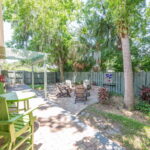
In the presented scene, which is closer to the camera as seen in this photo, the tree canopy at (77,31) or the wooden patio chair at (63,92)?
the wooden patio chair at (63,92)

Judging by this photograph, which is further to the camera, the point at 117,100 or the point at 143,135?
the point at 117,100

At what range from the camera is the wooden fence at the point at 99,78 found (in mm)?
7078

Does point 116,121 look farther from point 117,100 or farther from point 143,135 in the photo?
point 117,100

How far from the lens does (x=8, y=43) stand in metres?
14.4

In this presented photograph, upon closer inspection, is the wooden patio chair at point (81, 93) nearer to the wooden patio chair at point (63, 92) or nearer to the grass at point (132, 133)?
the wooden patio chair at point (63, 92)

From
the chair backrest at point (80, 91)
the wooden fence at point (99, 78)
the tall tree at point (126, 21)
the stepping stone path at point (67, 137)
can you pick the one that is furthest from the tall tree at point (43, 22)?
the stepping stone path at point (67, 137)

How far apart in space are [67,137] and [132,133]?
1.81 metres

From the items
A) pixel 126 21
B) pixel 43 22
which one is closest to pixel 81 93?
pixel 126 21

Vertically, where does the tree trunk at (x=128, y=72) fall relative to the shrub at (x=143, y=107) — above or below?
above

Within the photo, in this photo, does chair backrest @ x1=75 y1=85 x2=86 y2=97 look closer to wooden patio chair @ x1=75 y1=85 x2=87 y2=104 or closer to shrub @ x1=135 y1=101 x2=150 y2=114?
wooden patio chair @ x1=75 y1=85 x2=87 y2=104

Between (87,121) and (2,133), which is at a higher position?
(2,133)

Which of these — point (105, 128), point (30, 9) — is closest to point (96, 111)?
point (105, 128)

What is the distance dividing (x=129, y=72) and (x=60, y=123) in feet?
11.4

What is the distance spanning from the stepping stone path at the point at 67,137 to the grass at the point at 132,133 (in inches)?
16.4
